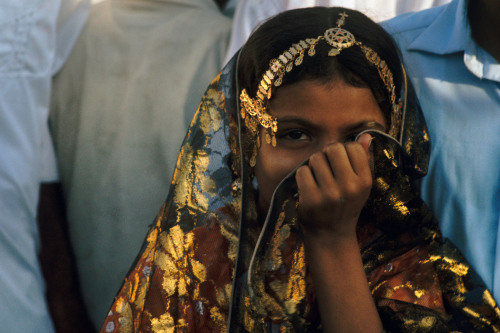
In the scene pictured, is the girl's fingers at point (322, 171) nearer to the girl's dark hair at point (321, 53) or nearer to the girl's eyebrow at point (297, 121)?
the girl's eyebrow at point (297, 121)

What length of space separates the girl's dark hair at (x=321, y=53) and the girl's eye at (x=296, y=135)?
13cm

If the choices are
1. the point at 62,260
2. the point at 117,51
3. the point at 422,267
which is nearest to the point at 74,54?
the point at 117,51

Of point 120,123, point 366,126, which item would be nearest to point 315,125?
point 366,126

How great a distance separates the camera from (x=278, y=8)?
2.53 m

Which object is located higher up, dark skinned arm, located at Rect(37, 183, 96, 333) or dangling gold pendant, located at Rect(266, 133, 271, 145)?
dangling gold pendant, located at Rect(266, 133, 271, 145)

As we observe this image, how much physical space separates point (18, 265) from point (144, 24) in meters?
1.17

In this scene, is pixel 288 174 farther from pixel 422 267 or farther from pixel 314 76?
pixel 422 267

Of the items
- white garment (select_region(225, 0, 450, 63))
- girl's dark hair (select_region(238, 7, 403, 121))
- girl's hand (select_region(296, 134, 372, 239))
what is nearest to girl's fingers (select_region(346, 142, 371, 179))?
girl's hand (select_region(296, 134, 372, 239))

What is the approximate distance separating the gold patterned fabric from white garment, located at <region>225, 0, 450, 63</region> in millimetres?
749

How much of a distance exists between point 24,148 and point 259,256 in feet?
4.66

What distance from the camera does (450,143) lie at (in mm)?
1889

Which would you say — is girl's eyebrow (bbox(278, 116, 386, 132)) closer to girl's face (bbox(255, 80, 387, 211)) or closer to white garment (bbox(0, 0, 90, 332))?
girl's face (bbox(255, 80, 387, 211))

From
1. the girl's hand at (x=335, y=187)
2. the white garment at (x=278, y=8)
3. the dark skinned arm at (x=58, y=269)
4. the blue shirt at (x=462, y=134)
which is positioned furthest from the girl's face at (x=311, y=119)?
the dark skinned arm at (x=58, y=269)

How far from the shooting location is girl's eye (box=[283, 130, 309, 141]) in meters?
1.57
